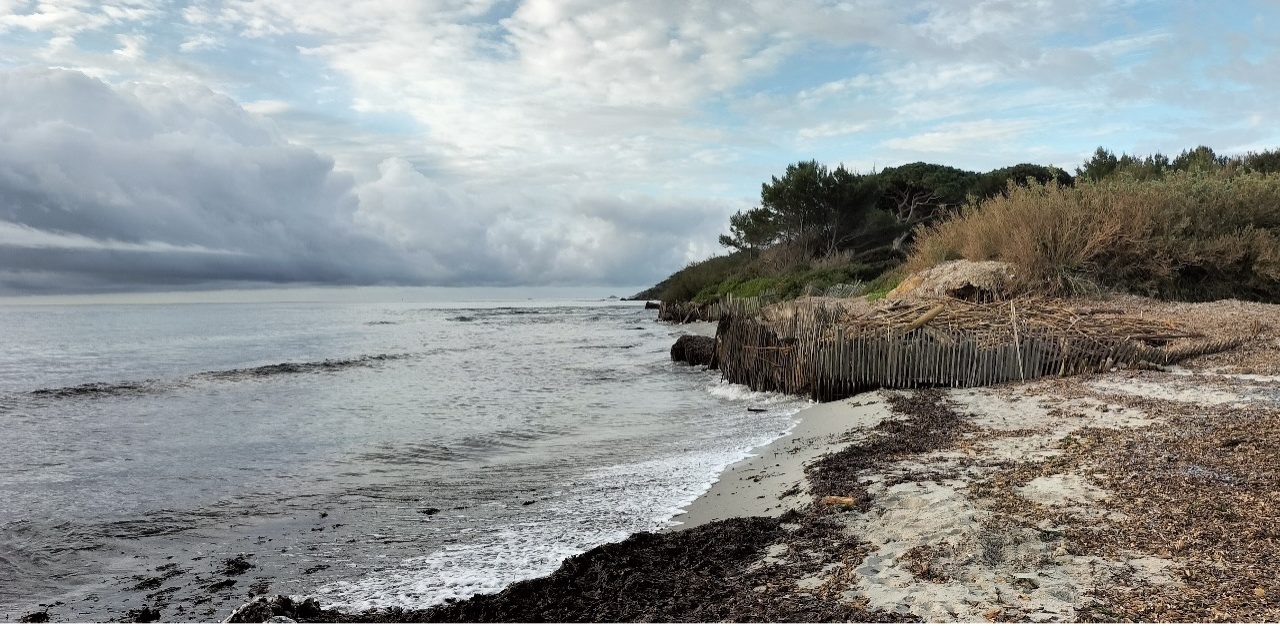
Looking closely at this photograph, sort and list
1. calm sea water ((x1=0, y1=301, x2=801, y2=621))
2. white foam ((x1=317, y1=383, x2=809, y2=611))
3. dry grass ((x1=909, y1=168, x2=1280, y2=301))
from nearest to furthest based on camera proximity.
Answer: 1. white foam ((x1=317, y1=383, x2=809, y2=611))
2. calm sea water ((x1=0, y1=301, x2=801, y2=621))
3. dry grass ((x1=909, y1=168, x2=1280, y2=301))

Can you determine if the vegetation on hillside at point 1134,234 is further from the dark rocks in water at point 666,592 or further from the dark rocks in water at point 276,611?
the dark rocks in water at point 276,611

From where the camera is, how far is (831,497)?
16.9 feet

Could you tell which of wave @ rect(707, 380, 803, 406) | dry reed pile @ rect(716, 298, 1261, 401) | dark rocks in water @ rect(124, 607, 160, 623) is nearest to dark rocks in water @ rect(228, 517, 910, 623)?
dark rocks in water @ rect(124, 607, 160, 623)

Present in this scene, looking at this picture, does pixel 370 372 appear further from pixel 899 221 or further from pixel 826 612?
pixel 899 221

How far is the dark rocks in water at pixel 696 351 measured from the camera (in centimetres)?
1816

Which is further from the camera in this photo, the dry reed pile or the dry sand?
the dry reed pile

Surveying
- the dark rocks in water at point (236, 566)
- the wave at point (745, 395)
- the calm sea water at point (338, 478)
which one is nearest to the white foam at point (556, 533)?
the calm sea water at point (338, 478)

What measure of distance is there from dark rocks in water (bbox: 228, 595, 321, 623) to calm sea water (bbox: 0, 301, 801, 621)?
0.35m

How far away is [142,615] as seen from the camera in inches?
169

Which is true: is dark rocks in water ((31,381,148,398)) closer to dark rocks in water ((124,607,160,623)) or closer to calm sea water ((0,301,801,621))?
calm sea water ((0,301,801,621))

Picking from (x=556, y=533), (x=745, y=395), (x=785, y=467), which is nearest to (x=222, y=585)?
(x=556, y=533)

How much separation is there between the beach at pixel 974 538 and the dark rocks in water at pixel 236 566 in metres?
1.11

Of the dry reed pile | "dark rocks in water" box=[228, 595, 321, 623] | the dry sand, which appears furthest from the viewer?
the dry reed pile

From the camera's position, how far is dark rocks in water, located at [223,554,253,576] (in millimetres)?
5035
